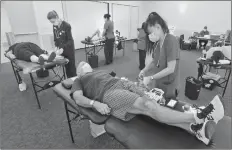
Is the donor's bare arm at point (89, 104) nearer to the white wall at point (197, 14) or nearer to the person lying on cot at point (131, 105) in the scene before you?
the person lying on cot at point (131, 105)

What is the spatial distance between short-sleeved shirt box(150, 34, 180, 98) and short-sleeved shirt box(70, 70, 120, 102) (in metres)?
0.44

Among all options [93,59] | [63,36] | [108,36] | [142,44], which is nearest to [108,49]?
[108,36]

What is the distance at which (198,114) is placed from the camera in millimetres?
844

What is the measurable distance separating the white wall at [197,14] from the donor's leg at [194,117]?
202 inches

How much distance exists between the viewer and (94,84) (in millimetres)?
1360

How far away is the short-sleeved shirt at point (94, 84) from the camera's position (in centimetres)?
130

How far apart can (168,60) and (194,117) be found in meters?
0.57

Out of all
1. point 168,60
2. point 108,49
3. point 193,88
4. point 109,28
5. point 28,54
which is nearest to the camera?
point 168,60

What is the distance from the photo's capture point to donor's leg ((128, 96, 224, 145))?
80 cm

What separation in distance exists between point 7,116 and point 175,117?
2.30 metres

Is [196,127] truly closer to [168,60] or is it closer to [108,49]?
[168,60]

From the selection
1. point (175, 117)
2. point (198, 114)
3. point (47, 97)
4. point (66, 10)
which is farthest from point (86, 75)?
point (66, 10)

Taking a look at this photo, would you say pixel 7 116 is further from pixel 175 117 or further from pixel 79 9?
pixel 79 9

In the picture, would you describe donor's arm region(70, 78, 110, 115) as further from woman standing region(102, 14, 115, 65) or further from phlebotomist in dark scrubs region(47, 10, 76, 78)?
woman standing region(102, 14, 115, 65)
